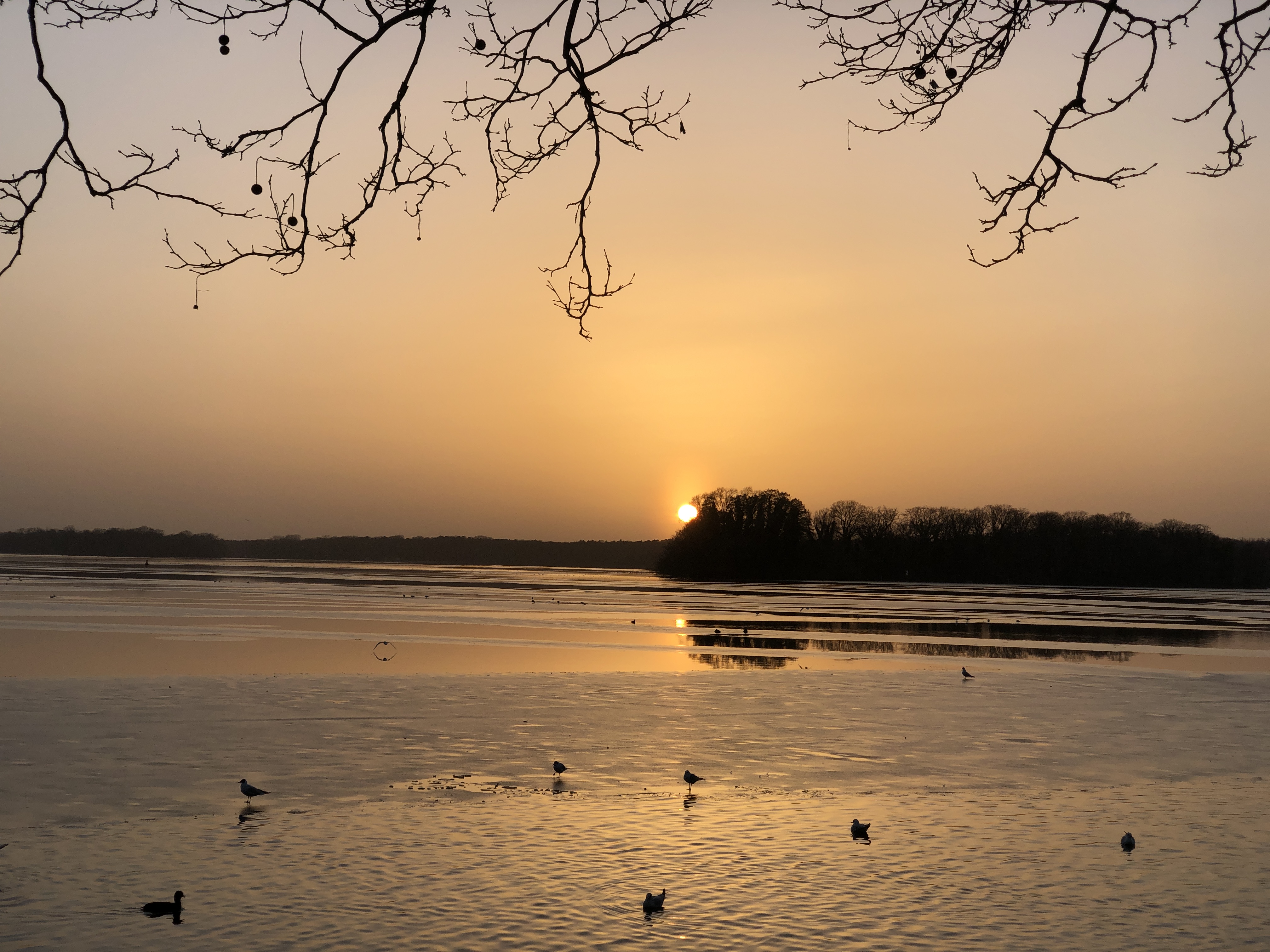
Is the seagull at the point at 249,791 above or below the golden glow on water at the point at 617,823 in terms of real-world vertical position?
above

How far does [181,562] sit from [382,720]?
127930mm

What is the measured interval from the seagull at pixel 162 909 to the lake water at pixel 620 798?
0.28 ft

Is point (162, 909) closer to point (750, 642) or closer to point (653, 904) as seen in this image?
point (653, 904)

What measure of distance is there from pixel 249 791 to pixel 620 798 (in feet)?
11.6

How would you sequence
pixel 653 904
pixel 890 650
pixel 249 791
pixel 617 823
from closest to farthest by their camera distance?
1. pixel 653 904
2. pixel 617 823
3. pixel 249 791
4. pixel 890 650

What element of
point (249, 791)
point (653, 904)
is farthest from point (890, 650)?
point (653, 904)

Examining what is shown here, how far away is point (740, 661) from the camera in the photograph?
80.9 feet

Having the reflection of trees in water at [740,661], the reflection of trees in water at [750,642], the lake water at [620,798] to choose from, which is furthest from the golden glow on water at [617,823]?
the reflection of trees in water at [750,642]

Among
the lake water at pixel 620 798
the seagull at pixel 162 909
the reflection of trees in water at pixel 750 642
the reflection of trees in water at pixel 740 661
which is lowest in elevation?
the reflection of trees in water at pixel 750 642

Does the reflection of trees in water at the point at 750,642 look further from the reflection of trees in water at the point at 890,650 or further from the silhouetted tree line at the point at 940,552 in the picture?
the silhouetted tree line at the point at 940,552

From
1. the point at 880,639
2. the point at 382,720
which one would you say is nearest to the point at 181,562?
the point at 880,639

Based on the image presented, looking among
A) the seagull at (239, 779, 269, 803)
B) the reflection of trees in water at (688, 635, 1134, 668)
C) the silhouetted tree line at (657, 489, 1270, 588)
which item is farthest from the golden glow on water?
the silhouetted tree line at (657, 489, 1270, 588)

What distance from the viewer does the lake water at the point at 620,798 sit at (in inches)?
293

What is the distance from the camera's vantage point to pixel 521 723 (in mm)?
15211
